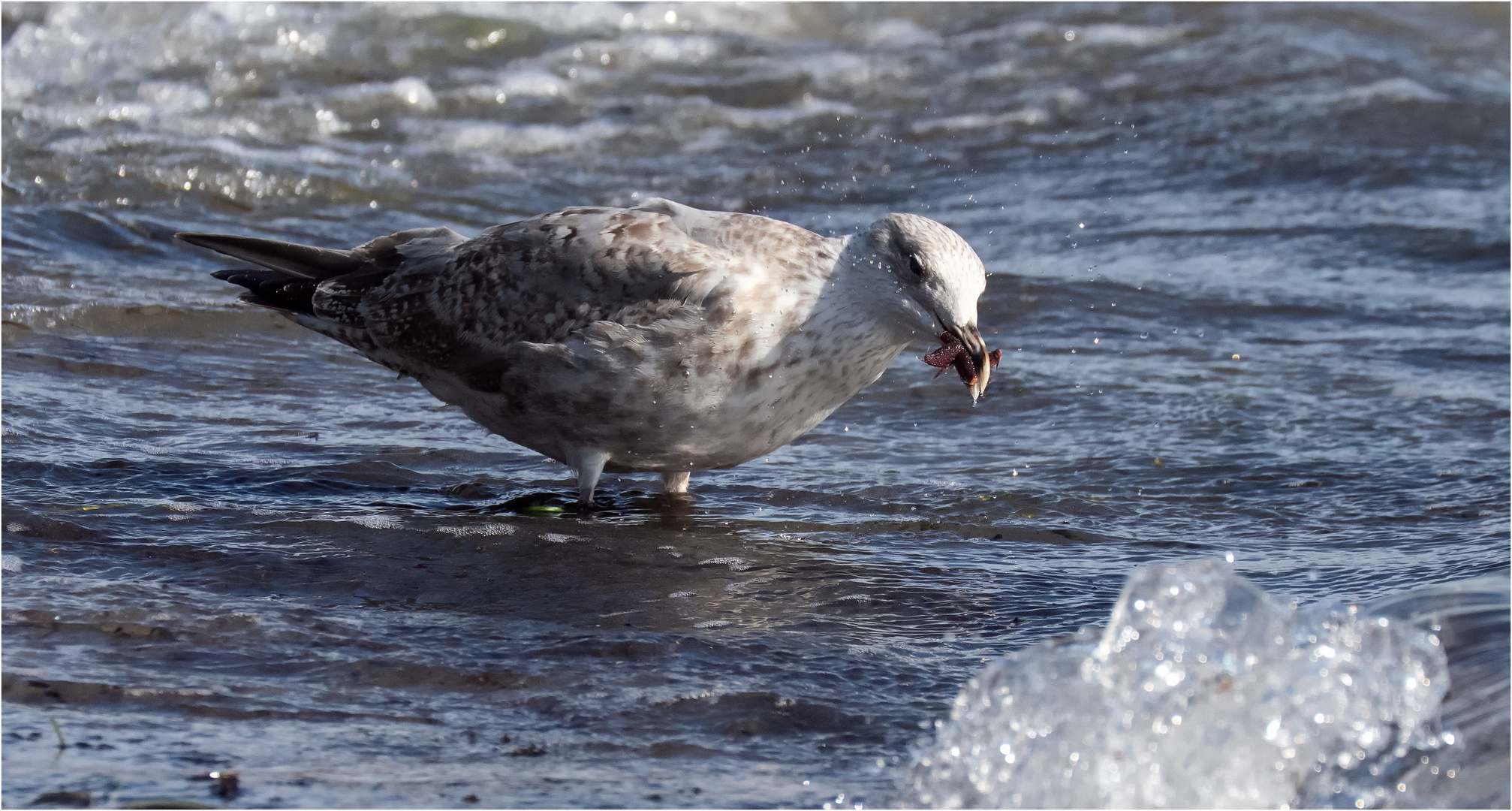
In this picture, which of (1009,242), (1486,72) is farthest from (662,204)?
(1486,72)

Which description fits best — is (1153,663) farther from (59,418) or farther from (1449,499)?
(59,418)

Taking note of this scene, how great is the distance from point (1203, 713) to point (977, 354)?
1787 millimetres

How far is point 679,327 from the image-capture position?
4.66 metres

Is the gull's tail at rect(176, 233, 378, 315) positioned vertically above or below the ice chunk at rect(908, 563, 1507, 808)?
above

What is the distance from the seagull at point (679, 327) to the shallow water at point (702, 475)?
297mm

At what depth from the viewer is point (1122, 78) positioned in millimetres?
13258

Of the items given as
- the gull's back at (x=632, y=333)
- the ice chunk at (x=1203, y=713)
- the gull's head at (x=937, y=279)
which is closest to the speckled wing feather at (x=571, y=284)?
the gull's back at (x=632, y=333)

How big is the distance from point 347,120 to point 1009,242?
498 cm

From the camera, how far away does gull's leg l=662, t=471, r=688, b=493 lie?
5.29 meters

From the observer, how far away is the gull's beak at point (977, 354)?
445 centimetres

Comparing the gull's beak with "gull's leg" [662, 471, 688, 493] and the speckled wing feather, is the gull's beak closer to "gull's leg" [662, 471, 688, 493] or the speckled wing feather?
the speckled wing feather

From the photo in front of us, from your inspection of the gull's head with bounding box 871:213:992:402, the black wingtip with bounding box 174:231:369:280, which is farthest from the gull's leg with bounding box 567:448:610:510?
the black wingtip with bounding box 174:231:369:280

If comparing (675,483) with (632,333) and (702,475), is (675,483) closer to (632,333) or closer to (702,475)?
(702,475)

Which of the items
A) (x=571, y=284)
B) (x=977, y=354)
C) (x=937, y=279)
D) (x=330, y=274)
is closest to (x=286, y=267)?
(x=330, y=274)
